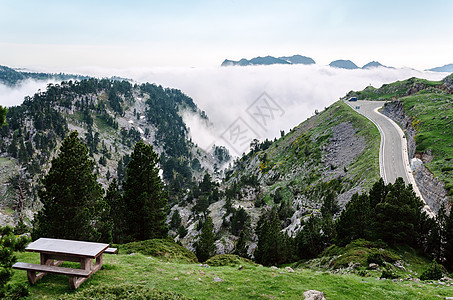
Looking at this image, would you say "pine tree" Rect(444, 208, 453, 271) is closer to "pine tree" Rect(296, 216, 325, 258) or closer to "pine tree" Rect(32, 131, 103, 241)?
"pine tree" Rect(296, 216, 325, 258)

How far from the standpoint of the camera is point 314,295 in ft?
42.5

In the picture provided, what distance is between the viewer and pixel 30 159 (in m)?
150

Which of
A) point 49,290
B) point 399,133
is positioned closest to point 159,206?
point 49,290

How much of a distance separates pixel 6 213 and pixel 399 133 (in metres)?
164

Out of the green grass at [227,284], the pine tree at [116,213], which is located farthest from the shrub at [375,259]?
the pine tree at [116,213]

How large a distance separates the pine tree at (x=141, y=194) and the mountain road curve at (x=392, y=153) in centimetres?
4341

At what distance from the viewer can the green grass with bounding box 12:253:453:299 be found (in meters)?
12.8

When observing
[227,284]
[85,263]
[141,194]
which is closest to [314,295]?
[227,284]

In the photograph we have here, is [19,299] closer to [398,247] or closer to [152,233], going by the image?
[152,233]

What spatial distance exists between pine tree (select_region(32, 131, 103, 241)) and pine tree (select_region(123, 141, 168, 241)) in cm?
671

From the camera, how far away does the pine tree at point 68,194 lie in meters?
24.0

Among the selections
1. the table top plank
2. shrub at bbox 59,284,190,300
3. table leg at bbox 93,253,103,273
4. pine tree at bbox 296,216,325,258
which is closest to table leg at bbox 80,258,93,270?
the table top plank

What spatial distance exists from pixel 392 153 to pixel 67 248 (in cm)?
7587

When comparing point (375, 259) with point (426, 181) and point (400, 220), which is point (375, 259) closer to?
point (400, 220)
